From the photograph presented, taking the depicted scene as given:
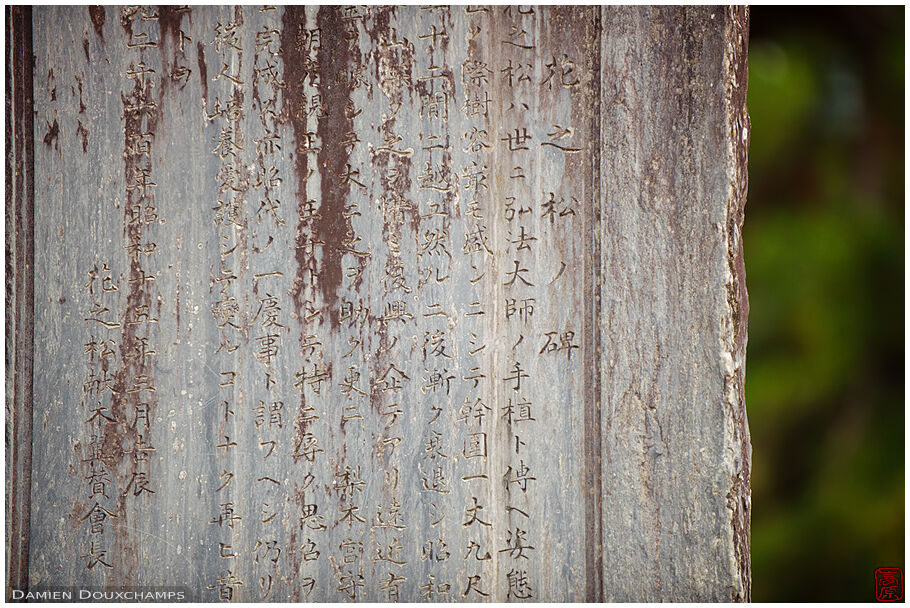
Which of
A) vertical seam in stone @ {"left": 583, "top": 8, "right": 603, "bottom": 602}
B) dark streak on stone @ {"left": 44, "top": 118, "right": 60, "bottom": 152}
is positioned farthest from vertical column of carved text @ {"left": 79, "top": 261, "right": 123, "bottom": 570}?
vertical seam in stone @ {"left": 583, "top": 8, "right": 603, "bottom": 602}

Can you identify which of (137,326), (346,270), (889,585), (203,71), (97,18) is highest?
(97,18)

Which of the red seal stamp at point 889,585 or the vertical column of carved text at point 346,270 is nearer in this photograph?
the vertical column of carved text at point 346,270

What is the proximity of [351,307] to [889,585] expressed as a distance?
4.49ft

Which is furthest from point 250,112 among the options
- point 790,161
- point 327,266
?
point 790,161

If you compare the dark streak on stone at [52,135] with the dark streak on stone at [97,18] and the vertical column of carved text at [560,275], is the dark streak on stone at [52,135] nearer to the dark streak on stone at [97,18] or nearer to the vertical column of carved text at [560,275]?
the dark streak on stone at [97,18]

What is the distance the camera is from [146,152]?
117 centimetres

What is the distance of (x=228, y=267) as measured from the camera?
116 cm

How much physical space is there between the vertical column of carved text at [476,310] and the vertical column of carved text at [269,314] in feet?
1.13

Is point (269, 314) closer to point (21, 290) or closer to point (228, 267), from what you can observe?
point (228, 267)

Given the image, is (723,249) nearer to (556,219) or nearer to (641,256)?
(641,256)

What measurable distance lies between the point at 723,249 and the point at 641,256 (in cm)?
15

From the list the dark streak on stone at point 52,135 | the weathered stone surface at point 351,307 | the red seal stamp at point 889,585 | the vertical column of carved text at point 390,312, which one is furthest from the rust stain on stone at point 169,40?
the red seal stamp at point 889,585

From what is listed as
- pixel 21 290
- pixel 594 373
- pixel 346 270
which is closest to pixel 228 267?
pixel 346 270

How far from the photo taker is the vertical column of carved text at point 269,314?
1157 millimetres
